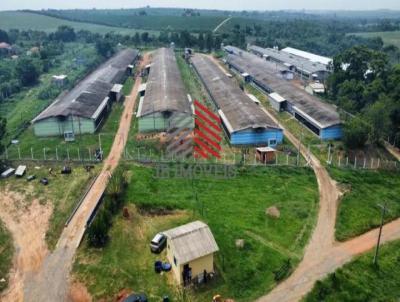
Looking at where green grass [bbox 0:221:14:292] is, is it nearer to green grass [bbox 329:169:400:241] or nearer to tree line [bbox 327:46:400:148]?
green grass [bbox 329:169:400:241]

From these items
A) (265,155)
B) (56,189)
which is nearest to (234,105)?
(265,155)

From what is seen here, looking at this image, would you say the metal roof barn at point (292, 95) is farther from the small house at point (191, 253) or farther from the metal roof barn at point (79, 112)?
the small house at point (191, 253)

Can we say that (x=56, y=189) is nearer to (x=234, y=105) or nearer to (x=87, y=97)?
(x=87, y=97)

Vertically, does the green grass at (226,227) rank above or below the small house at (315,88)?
below

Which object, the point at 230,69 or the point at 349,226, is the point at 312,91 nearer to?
the point at 230,69

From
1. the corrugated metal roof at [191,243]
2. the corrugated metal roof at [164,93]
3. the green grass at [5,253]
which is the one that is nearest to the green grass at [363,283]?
the corrugated metal roof at [191,243]

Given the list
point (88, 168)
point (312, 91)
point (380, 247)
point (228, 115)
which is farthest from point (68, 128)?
point (312, 91)

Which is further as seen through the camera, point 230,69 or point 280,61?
point 280,61
